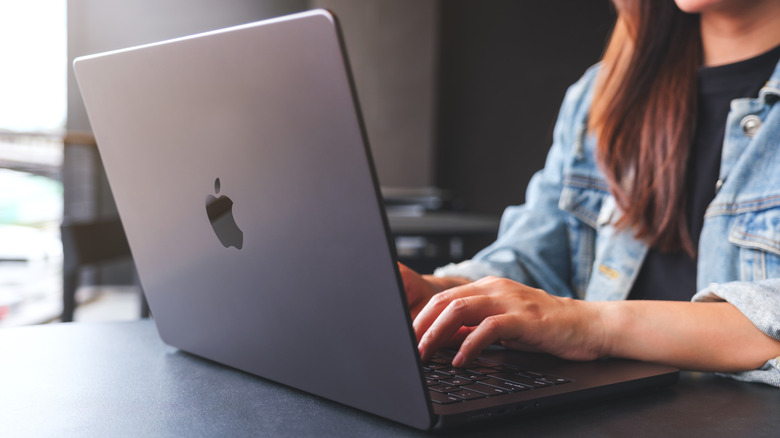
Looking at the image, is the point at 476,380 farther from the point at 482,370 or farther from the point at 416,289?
the point at 416,289

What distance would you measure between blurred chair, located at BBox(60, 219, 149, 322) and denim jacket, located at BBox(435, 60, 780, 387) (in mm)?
964

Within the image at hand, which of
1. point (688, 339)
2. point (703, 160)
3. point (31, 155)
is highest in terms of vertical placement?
point (703, 160)

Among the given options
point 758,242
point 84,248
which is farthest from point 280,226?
point 84,248

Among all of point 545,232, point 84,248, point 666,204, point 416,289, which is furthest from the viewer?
point 84,248

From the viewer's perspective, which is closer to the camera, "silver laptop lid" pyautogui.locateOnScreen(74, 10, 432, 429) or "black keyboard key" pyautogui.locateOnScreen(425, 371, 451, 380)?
"silver laptop lid" pyautogui.locateOnScreen(74, 10, 432, 429)

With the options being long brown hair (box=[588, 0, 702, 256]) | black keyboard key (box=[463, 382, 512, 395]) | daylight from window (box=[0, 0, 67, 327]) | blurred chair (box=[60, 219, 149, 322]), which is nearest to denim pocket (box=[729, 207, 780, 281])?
long brown hair (box=[588, 0, 702, 256])

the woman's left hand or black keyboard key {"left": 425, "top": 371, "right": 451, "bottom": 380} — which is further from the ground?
the woman's left hand

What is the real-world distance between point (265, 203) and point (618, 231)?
0.81m

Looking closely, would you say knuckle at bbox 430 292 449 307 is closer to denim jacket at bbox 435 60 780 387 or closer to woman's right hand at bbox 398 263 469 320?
woman's right hand at bbox 398 263 469 320

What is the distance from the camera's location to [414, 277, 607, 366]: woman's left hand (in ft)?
2.19

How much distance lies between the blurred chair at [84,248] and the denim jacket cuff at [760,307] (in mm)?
1342

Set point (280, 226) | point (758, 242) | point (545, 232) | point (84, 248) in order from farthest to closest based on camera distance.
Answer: point (84, 248) < point (545, 232) < point (758, 242) < point (280, 226)

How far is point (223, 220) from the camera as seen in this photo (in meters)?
0.61

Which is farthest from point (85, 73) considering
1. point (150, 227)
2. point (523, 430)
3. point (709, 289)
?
point (709, 289)
